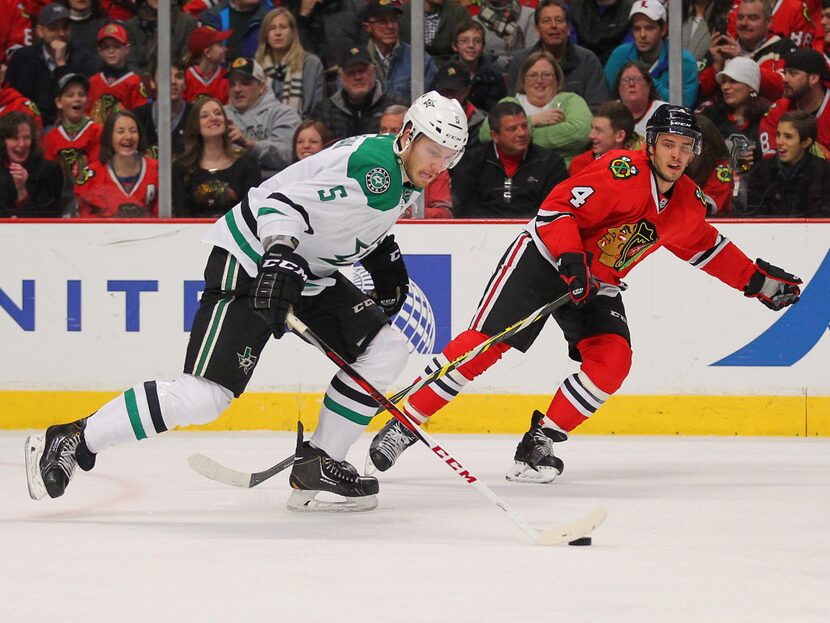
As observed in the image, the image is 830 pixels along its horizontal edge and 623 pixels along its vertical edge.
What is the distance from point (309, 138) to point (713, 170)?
1.68 m

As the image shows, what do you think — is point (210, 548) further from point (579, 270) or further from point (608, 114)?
point (608, 114)

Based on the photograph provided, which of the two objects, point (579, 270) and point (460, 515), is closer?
point (460, 515)

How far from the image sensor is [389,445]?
12.9 ft

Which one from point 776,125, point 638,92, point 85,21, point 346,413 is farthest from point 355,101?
point 346,413

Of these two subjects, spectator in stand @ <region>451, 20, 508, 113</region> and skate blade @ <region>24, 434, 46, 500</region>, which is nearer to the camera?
skate blade @ <region>24, 434, 46, 500</region>

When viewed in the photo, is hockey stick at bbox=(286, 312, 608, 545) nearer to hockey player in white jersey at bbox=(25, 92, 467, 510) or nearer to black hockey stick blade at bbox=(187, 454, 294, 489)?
hockey player in white jersey at bbox=(25, 92, 467, 510)

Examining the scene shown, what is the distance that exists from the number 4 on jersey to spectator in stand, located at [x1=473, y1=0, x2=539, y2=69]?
5.78 feet

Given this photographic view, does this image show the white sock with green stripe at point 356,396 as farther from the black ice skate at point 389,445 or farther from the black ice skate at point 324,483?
the black ice skate at point 389,445

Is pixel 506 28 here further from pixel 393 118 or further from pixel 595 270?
pixel 595 270

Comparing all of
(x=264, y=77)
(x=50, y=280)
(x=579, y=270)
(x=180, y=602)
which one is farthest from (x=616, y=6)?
(x=180, y=602)

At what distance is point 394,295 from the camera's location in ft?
12.0

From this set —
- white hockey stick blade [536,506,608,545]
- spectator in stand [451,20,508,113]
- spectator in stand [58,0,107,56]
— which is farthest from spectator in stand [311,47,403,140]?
white hockey stick blade [536,506,608,545]

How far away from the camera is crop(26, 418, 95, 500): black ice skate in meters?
3.18

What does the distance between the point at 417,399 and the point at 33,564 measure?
5.40 feet
